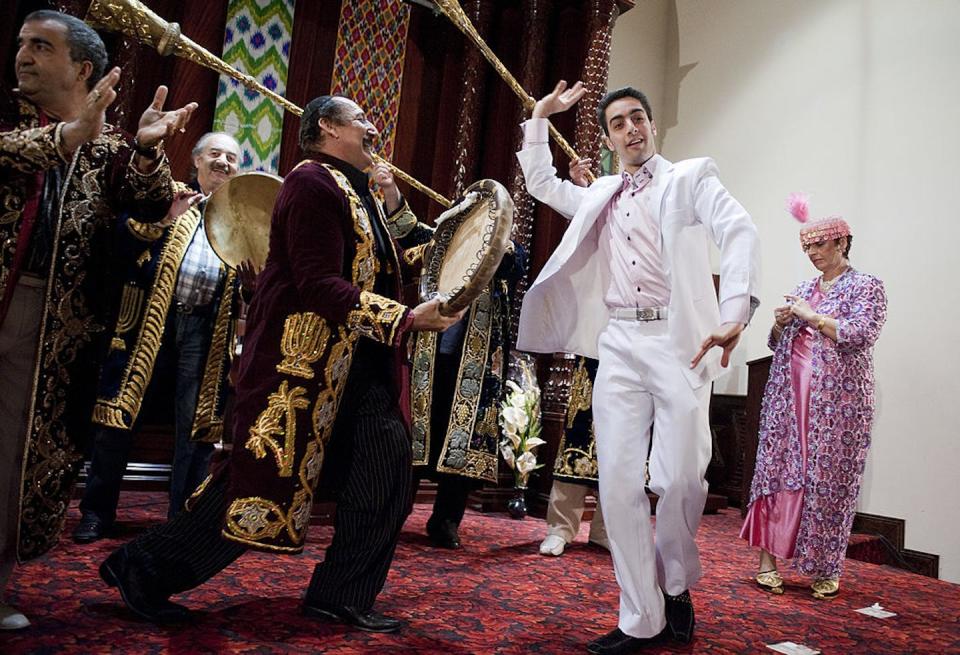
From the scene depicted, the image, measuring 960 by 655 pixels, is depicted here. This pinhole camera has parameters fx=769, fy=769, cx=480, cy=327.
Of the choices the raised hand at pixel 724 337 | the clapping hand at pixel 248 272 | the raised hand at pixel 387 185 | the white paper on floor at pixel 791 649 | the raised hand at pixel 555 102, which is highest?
the raised hand at pixel 555 102

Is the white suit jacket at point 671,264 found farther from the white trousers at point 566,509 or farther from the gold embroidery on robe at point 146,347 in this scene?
the gold embroidery on robe at point 146,347

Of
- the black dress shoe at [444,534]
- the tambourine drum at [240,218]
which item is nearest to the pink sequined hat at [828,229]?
the black dress shoe at [444,534]

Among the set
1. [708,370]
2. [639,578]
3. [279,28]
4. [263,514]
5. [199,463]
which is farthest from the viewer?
[279,28]

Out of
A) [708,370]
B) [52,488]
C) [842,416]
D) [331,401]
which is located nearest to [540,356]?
[842,416]

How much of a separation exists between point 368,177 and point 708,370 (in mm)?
1249

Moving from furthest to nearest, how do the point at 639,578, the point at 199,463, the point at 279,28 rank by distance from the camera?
1. the point at 279,28
2. the point at 199,463
3. the point at 639,578

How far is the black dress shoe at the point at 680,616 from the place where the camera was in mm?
2438

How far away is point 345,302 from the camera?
208cm

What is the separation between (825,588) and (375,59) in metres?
4.52

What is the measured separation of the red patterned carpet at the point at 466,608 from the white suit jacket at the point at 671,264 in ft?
3.04

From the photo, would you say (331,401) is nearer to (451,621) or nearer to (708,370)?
(451,621)

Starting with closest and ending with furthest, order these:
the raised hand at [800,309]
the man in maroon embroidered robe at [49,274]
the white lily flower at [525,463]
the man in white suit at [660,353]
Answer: the man in maroon embroidered robe at [49,274]
the man in white suit at [660,353]
the raised hand at [800,309]
the white lily flower at [525,463]

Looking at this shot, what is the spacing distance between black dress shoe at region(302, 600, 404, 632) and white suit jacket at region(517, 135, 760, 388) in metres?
1.13

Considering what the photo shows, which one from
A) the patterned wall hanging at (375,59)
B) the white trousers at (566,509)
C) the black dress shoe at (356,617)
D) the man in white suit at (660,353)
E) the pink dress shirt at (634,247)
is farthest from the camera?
the patterned wall hanging at (375,59)
